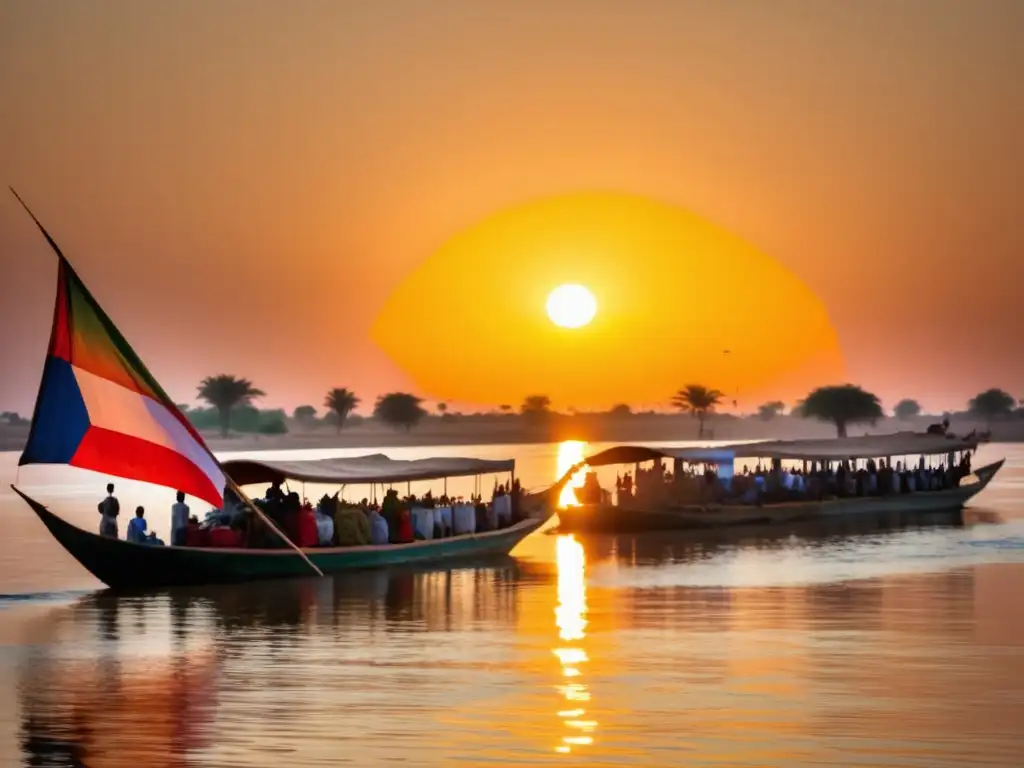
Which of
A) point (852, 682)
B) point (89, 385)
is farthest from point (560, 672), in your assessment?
point (89, 385)

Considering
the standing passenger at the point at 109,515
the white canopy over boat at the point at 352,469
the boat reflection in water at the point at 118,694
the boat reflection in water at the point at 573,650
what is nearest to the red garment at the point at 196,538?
the standing passenger at the point at 109,515

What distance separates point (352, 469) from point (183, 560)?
687 centimetres

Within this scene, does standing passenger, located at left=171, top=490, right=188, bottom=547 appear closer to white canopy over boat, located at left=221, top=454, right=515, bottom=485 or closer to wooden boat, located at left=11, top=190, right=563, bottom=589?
wooden boat, located at left=11, top=190, right=563, bottom=589

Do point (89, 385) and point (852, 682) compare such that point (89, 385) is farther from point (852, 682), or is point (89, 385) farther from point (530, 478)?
point (530, 478)

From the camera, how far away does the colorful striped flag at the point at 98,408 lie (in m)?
27.5

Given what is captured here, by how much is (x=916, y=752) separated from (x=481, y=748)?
3953mm

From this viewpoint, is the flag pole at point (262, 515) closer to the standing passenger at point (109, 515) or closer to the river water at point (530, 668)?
the river water at point (530, 668)

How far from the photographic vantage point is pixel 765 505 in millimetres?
51188

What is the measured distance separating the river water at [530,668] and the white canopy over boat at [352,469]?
2.27 metres

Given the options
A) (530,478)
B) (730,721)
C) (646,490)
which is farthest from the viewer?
(530,478)

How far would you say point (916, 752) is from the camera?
14859 mm

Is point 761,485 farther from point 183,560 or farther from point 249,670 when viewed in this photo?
point 249,670

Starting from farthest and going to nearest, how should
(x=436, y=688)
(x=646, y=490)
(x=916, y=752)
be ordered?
1. (x=646, y=490)
2. (x=436, y=688)
3. (x=916, y=752)

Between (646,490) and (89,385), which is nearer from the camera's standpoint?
(89,385)
